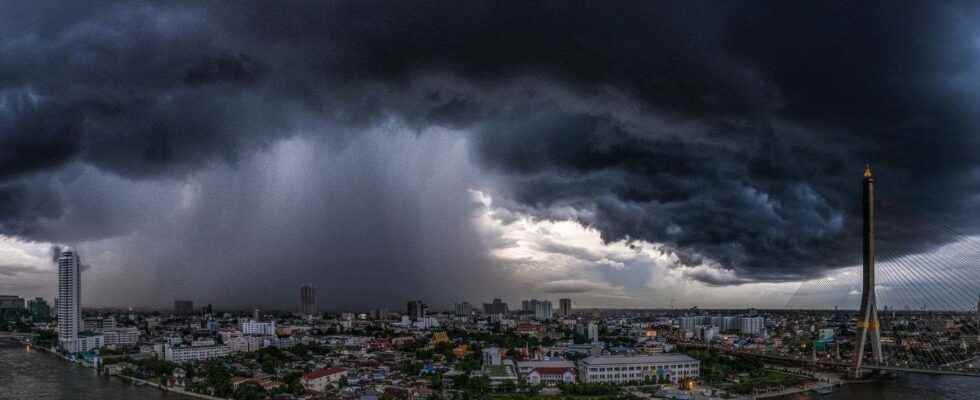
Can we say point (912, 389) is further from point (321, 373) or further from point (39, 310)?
point (39, 310)

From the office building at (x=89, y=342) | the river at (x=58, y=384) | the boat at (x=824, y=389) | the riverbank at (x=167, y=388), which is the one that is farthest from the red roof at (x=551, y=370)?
the office building at (x=89, y=342)

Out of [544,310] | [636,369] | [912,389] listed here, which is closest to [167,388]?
[636,369]

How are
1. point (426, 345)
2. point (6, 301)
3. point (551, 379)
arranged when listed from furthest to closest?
point (6, 301) → point (426, 345) → point (551, 379)

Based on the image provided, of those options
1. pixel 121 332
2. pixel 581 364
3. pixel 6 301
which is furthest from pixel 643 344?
pixel 6 301

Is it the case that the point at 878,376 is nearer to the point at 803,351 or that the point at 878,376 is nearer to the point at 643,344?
the point at 803,351

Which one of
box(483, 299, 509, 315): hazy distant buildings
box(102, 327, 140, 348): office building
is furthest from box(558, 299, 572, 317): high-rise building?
box(102, 327, 140, 348): office building

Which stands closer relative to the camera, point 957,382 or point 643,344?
point 957,382

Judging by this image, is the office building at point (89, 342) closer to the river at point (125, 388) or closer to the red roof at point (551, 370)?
the river at point (125, 388)
